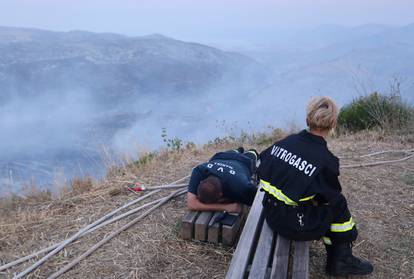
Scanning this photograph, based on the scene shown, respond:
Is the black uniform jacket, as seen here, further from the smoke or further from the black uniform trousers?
the smoke

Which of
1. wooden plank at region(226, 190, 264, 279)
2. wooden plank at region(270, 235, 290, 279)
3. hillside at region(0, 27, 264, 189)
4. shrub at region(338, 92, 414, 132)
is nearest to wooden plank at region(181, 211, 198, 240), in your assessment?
wooden plank at region(226, 190, 264, 279)

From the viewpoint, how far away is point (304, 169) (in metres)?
2.68

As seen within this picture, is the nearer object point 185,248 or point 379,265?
point 379,265

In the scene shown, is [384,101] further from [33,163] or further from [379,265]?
[33,163]

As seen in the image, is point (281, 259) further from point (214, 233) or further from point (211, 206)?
point (211, 206)

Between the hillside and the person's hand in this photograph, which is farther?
the hillside

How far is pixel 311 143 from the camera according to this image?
9.05 feet

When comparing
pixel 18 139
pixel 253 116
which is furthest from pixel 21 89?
pixel 253 116

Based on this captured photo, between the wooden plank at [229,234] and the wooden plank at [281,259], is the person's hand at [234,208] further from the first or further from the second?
the wooden plank at [281,259]

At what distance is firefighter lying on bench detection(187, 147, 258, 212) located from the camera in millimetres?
3641

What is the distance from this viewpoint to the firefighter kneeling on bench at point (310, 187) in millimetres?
2695

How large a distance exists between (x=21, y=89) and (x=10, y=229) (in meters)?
70.9

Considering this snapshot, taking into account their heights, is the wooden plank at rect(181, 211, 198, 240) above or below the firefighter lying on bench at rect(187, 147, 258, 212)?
below

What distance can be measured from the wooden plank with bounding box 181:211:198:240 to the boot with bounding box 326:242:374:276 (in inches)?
47.2
